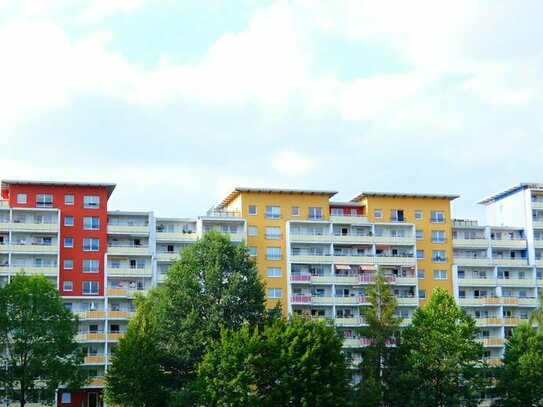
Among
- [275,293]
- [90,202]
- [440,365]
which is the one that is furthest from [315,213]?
[440,365]

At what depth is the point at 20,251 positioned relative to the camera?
116 metres

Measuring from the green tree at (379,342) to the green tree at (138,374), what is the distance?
17764 mm

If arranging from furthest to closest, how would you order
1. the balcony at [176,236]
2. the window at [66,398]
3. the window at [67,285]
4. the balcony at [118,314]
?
the balcony at [176,236], the window at [67,285], the balcony at [118,314], the window at [66,398]

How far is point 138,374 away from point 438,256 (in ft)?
187

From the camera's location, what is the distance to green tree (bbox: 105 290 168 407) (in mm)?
83875

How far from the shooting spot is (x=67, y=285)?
117m

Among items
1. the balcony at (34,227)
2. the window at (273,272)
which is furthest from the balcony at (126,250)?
the window at (273,272)

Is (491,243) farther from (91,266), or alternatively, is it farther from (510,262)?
(91,266)

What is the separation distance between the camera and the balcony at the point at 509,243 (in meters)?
132

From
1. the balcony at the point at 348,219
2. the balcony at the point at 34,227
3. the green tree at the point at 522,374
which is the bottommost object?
the green tree at the point at 522,374

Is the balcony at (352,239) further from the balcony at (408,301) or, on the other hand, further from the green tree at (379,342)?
the green tree at (379,342)

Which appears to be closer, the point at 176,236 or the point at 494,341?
the point at 176,236

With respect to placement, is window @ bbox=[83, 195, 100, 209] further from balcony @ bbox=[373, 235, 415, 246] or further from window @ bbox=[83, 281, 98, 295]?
balcony @ bbox=[373, 235, 415, 246]

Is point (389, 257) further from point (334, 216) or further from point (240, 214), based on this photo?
point (240, 214)
